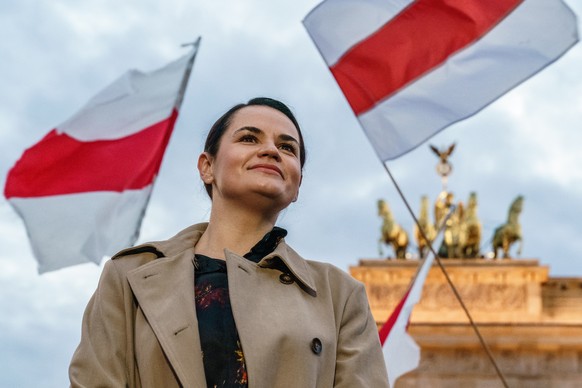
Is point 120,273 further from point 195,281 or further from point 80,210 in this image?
point 80,210

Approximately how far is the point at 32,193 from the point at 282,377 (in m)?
6.16

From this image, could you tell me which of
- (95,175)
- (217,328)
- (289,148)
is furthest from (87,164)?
(217,328)

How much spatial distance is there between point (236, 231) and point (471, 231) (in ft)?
82.3

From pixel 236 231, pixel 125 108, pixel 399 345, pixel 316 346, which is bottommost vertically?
pixel 316 346

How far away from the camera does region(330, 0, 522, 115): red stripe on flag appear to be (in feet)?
23.5

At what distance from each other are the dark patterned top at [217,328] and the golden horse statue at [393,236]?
80.4 ft

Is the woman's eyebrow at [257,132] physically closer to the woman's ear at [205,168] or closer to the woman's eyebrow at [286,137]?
Result: the woman's eyebrow at [286,137]

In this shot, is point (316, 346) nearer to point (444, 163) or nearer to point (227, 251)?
point (227, 251)

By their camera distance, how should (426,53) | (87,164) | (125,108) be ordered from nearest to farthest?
(426,53) → (87,164) → (125,108)

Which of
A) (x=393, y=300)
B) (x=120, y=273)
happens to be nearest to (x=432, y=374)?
(x=393, y=300)

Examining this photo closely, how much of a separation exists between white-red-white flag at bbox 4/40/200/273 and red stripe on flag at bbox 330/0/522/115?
173 cm

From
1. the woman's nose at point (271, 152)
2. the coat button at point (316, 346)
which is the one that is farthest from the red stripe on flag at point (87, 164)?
the coat button at point (316, 346)

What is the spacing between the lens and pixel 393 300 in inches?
983

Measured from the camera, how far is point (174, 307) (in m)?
2.66
